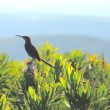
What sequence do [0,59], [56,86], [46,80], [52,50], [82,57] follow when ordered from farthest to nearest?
1. [52,50]
2. [82,57]
3. [0,59]
4. [46,80]
5. [56,86]

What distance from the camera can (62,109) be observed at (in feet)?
24.3

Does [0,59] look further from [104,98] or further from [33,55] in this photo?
[104,98]

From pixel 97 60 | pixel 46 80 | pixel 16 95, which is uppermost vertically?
pixel 46 80

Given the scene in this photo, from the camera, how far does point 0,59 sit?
17.1 m

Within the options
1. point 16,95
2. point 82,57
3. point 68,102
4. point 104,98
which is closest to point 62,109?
point 68,102

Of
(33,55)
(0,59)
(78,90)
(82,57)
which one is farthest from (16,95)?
(82,57)

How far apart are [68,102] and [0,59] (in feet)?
32.1

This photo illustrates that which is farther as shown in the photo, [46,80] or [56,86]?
[46,80]

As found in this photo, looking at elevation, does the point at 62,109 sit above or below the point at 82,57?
above

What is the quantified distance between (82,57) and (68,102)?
1180 cm

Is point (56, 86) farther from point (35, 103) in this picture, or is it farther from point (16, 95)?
point (16, 95)

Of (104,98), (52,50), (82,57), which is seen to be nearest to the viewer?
(104,98)

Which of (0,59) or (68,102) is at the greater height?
(68,102)

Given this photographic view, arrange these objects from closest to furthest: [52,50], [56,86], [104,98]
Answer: [104,98], [56,86], [52,50]
